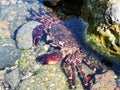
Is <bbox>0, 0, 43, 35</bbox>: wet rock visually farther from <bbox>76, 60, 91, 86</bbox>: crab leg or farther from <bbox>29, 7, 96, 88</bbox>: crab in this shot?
<bbox>76, 60, 91, 86</bbox>: crab leg

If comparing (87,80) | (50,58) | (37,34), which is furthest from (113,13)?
(37,34)

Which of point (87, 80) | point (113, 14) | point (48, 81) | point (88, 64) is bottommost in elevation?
point (48, 81)

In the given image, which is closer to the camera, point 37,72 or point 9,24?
point 37,72

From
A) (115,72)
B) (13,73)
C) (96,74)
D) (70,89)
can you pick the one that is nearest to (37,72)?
(13,73)

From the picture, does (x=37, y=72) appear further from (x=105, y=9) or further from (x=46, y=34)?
(x=105, y=9)

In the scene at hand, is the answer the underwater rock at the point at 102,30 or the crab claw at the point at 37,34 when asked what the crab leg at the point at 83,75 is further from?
the crab claw at the point at 37,34

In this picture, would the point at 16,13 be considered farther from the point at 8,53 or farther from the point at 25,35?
the point at 8,53

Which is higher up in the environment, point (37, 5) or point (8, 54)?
point (37, 5)
